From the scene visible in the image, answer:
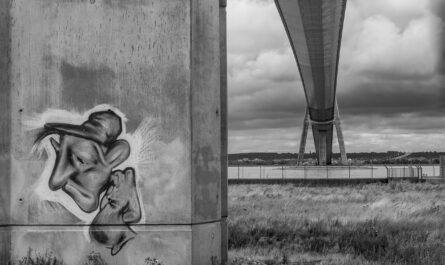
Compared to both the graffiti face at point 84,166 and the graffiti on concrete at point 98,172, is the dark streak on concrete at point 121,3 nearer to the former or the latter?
the graffiti on concrete at point 98,172

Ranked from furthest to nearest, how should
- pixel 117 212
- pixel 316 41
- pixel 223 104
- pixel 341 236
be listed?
pixel 316 41, pixel 341 236, pixel 223 104, pixel 117 212

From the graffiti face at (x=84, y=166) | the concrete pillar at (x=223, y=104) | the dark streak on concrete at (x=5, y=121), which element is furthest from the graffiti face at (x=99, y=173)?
the concrete pillar at (x=223, y=104)

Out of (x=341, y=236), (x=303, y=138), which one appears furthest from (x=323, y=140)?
(x=341, y=236)

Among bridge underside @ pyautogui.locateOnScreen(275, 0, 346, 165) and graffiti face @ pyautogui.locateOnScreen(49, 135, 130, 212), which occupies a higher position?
bridge underside @ pyautogui.locateOnScreen(275, 0, 346, 165)

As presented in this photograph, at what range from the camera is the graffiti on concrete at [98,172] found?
730 centimetres

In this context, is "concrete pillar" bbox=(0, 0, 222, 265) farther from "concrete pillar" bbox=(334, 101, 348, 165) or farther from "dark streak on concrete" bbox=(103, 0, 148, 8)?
"concrete pillar" bbox=(334, 101, 348, 165)

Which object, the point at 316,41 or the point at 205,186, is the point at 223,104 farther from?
the point at 316,41

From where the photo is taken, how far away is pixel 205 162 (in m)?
7.59

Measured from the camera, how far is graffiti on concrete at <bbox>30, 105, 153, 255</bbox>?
7301 millimetres

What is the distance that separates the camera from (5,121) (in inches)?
298

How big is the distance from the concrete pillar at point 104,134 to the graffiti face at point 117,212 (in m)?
0.01

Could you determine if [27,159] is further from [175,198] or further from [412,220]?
[412,220]

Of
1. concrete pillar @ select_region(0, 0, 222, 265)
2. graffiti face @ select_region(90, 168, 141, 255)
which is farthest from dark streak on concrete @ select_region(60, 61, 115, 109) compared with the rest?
graffiti face @ select_region(90, 168, 141, 255)

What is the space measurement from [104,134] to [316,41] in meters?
26.9
